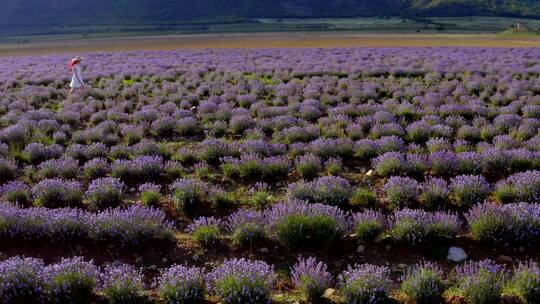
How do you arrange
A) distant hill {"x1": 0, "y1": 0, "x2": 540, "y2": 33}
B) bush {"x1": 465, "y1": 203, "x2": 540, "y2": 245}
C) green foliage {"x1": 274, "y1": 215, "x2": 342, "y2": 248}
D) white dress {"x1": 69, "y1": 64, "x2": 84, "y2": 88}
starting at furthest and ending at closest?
1. distant hill {"x1": 0, "y1": 0, "x2": 540, "y2": 33}
2. white dress {"x1": 69, "y1": 64, "x2": 84, "y2": 88}
3. green foliage {"x1": 274, "y1": 215, "x2": 342, "y2": 248}
4. bush {"x1": 465, "y1": 203, "x2": 540, "y2": 245}

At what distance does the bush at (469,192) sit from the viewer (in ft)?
23.2

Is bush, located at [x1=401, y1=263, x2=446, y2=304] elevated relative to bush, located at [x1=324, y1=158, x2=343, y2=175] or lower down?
lower down

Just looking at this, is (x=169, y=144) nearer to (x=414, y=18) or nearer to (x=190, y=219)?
(x=190, y=219)

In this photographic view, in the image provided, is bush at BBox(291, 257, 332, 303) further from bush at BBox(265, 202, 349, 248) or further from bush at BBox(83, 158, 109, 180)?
bush at BBox(83, 158, 109, 180)

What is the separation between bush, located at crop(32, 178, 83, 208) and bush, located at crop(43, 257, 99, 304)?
8.40 ft

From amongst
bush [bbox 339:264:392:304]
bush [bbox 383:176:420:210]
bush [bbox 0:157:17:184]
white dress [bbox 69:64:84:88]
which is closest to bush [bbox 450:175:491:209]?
bush [bbox 383:176:420:210]

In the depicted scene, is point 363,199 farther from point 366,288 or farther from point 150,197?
Answer: point 150,197

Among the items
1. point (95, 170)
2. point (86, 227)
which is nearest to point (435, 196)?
point (86, 227)

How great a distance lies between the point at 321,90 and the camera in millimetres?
17469

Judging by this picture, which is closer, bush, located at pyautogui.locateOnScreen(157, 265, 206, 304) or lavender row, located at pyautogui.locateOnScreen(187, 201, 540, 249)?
bush, located at pyautogui.locateOnScreen(157, 265, 206, 304)

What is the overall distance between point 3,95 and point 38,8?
428ft

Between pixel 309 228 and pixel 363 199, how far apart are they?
157cm

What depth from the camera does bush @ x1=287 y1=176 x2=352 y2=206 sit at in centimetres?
709

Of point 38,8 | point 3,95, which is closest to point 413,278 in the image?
point 3,95
